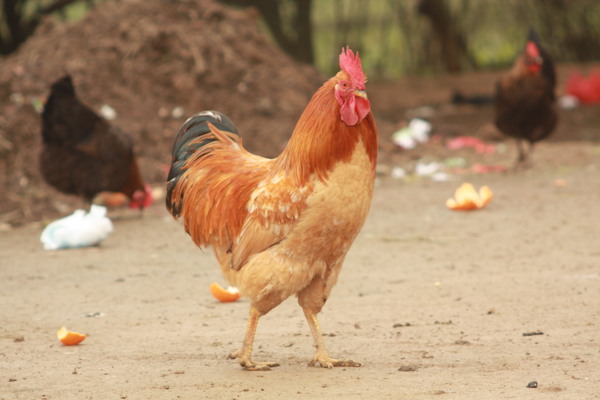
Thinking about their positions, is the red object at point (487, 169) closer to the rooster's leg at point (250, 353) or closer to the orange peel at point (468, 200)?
the orange peel at point (468, 200)

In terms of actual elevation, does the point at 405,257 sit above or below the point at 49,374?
below

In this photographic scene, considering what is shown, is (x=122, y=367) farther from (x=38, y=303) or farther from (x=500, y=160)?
(x=500, y=160)

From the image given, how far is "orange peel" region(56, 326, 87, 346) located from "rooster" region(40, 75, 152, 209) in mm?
4497

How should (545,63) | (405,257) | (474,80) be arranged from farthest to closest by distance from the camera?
(474,80)
(545,63)
(405,257)

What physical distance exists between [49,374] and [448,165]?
9.25 m

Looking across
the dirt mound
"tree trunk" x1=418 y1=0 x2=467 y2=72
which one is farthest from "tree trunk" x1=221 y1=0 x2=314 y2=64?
the dirt mound

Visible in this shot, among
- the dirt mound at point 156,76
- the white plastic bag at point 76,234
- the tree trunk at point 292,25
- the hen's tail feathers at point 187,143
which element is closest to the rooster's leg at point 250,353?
the hen's tail feathers at point 187,143

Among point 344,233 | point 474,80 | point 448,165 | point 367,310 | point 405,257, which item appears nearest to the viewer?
point 344,233

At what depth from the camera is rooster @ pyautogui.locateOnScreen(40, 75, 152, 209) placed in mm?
9672

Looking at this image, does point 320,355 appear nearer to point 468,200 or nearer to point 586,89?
point 468,200

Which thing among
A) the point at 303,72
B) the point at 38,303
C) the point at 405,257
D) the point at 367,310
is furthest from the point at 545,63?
the point at 38,303

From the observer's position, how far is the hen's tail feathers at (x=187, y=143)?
5.64m

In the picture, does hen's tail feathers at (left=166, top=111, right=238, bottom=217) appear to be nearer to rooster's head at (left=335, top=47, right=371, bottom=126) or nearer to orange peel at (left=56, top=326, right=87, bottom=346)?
orange peel at (left=56, top=326, right=87, bottom=346)

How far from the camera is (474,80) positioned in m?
19.9
